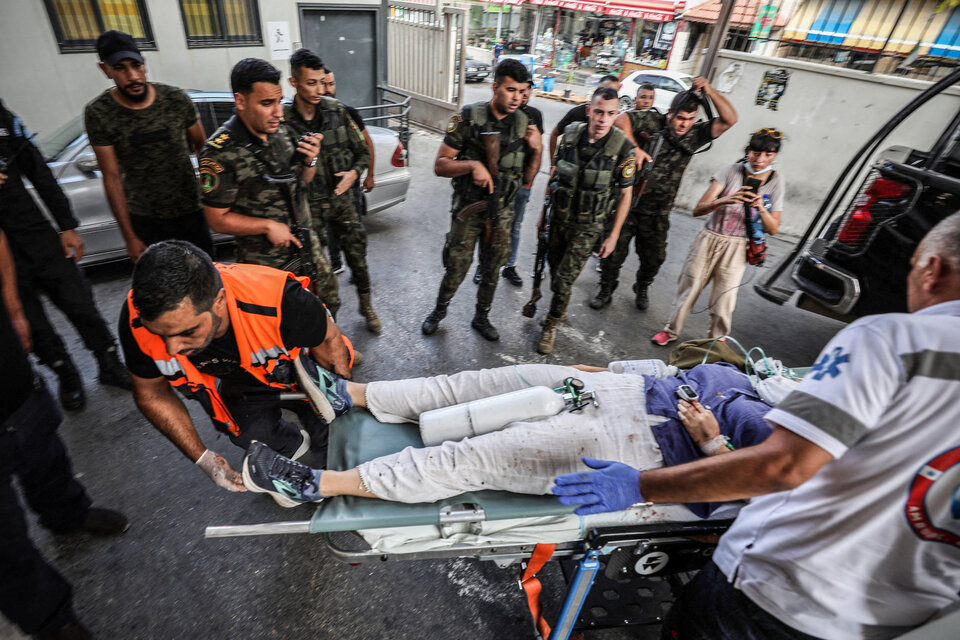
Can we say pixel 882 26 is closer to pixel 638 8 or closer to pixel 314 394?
pixel 638 8

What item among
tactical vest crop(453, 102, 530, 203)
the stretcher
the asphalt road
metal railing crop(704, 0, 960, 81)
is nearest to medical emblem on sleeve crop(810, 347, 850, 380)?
the stretcher

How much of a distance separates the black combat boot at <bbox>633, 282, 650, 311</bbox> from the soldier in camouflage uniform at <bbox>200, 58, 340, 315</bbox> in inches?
113

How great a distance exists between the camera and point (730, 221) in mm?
3268

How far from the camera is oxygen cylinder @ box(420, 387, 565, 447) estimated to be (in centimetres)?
190

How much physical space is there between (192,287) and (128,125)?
6.62 feet

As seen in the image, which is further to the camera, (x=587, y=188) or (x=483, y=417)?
(x=587, y=188)

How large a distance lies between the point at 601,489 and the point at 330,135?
2717 millimetres

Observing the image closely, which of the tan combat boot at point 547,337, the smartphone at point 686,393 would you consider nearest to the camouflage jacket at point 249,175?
the tan combat boot at point 547,337

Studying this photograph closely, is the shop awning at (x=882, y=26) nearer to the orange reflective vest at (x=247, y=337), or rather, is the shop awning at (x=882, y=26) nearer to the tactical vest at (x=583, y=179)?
the tactical vest at (x=583, y=179)

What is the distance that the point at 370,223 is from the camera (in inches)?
212

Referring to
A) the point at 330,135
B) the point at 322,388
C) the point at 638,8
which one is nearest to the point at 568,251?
the point at 330,135

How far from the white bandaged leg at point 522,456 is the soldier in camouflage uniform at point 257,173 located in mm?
1519

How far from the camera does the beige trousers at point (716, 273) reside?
3324 millimetres

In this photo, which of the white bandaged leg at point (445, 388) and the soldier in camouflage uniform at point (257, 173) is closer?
the white bandaged leg at point (445, 388)
